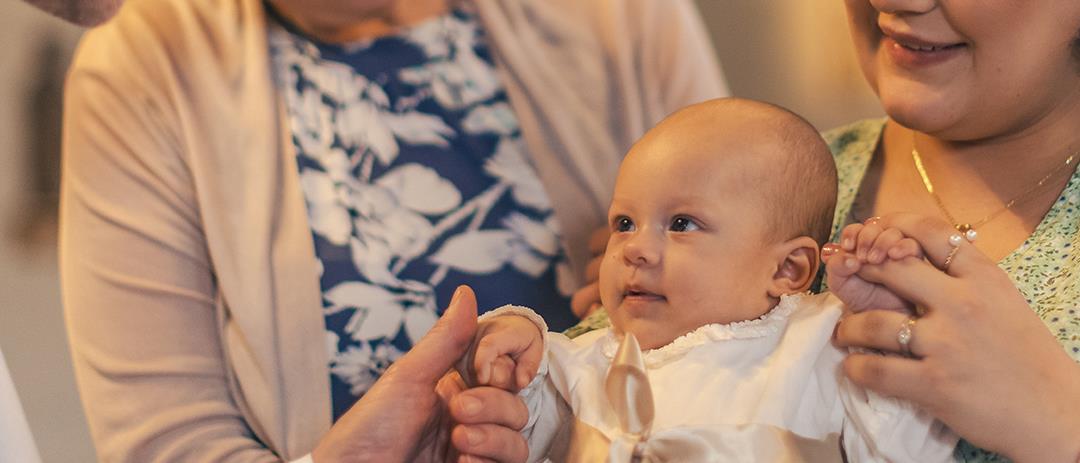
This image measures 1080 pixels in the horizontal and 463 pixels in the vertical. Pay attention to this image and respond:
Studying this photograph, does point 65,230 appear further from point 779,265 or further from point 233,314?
point 779,265

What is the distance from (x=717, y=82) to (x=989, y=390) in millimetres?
759

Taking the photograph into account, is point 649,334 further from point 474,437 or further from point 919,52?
point 919,52

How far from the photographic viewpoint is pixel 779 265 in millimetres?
1324

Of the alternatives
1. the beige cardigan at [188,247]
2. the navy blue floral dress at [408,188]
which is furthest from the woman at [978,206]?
the beige cardigan at [188,247]

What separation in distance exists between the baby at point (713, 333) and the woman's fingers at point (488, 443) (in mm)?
52

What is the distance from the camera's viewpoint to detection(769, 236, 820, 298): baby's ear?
131 centimetres

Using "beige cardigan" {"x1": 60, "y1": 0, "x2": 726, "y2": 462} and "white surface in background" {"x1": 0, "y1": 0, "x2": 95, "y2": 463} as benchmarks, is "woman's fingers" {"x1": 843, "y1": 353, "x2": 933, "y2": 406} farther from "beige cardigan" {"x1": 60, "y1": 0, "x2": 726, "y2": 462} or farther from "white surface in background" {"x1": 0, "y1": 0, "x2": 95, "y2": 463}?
"white surface in background" {"x1": 0, "y1": 0, "x2": 95, "y2": 463}

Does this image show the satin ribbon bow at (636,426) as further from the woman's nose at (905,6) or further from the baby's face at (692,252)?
the woman's nose at (905,6)

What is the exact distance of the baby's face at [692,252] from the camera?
129 cm

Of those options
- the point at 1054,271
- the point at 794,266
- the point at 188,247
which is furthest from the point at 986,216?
the point at 188,247

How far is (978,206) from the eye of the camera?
1.46 metres

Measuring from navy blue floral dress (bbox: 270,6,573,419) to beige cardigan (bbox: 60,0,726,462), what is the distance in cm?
4

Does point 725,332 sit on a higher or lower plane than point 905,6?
lower

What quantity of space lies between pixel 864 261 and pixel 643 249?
0.23m
